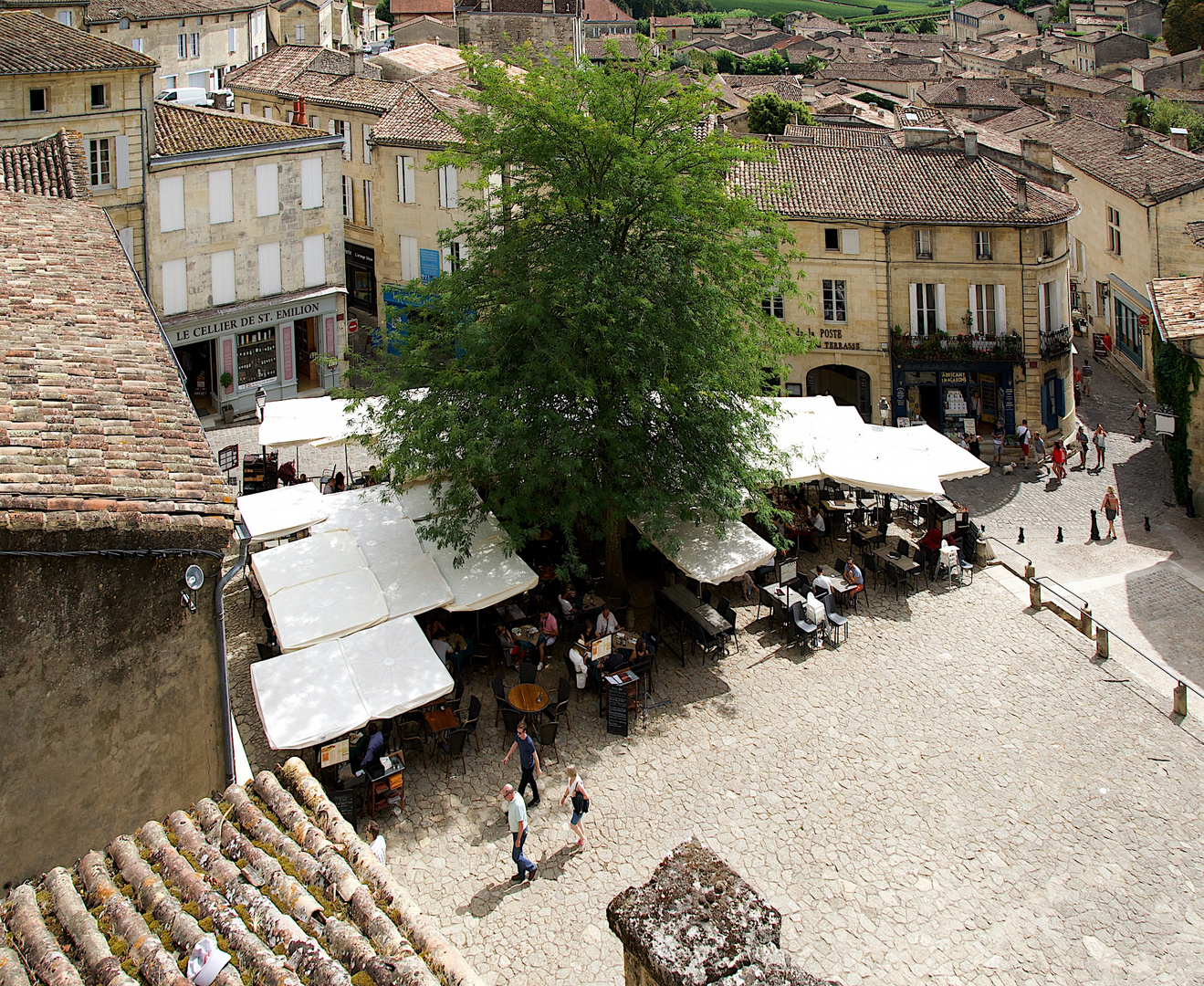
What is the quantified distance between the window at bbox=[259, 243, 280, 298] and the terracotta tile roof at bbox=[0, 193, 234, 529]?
18.8 metres

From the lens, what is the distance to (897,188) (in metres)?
34.4

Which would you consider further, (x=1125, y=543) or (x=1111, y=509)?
(x=1111, y=509)

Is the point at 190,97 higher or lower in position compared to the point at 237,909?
higher

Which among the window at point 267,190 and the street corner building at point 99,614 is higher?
the window at point 267,190

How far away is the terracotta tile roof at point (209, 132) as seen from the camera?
32.4 metres

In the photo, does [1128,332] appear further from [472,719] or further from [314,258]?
[472,719]

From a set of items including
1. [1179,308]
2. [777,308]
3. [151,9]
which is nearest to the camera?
[1179,308]

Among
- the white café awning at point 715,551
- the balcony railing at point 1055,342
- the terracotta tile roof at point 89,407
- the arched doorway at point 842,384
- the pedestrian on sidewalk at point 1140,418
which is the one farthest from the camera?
the pedestrian on sidewalk at point 1140,418

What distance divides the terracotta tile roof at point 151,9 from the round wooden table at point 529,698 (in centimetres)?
6055

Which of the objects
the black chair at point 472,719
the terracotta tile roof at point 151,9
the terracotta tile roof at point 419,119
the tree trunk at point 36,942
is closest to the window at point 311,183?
the terracotta tile roof at point 419,119

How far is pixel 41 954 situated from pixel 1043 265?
32.2 metres

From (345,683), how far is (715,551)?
715cm

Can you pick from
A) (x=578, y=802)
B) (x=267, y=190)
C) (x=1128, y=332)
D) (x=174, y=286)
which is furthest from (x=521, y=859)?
(x=1128, y=332)

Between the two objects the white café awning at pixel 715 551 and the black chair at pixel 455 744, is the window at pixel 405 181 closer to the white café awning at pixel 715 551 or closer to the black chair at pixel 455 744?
the white café awning at pixel 715 551
